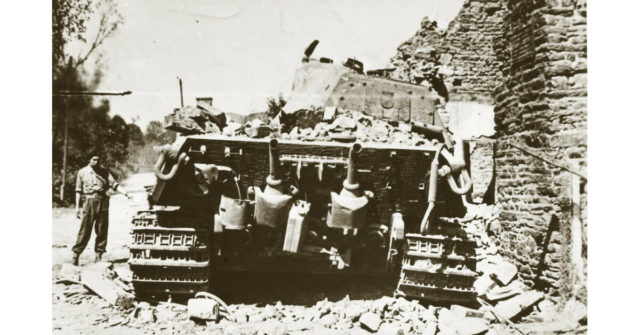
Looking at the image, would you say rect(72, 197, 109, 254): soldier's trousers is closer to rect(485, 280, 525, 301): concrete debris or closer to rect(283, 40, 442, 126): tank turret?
rect(283, 40, 442, 126): tank turret

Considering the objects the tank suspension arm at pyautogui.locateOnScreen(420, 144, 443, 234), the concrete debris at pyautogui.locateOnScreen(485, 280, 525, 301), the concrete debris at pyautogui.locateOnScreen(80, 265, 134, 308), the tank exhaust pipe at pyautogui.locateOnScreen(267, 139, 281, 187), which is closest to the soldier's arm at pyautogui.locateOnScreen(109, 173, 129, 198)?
the concrete debris at pyautogui.locateOnScreen(80, 265, 134, 308)

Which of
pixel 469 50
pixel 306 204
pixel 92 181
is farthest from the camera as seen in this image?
pixel 469 50

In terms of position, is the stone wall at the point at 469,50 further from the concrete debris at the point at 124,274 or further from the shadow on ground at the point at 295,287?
the concrete debris at the point at 124,274

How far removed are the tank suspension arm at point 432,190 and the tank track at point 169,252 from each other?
201 cm

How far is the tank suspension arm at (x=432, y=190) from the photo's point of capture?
4.18 meters

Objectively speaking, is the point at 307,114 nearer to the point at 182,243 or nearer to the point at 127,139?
the point at 182,243

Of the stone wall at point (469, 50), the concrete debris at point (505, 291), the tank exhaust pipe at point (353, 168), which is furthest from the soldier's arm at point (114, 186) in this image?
the stone wall at point (469, 50)

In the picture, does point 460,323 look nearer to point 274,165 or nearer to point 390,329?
point 390,329

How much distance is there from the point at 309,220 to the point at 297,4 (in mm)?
2275

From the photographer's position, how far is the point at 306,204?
4.34 metres

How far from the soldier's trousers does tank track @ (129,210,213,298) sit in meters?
1.77

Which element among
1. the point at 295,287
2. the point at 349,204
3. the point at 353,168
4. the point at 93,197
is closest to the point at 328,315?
the point at 295,287

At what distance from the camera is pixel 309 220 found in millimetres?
4469

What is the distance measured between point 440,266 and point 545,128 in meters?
2.31
